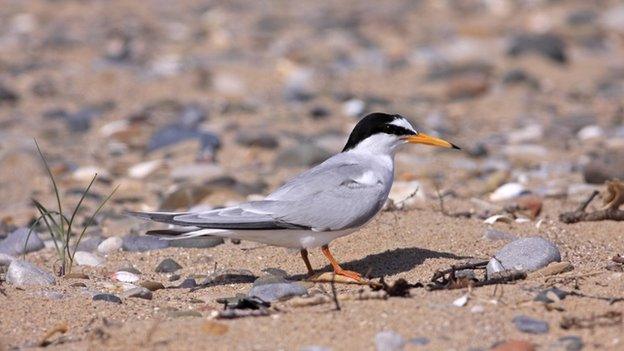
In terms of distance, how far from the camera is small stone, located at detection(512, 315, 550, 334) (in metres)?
3.66

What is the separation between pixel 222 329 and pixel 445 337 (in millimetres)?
774

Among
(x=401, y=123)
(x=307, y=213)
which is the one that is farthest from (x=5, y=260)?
(x=401, y=123)

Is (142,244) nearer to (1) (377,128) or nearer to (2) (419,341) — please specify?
(1) (377,128)

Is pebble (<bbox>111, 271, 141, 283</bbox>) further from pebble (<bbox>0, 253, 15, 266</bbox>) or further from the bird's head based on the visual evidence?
the bird's head

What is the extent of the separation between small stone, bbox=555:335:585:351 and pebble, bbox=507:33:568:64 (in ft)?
29.0

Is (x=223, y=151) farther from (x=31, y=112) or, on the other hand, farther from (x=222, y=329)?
(x=222, y=329)

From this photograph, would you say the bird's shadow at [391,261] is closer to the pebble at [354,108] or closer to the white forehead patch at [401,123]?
the white forehead patch at [401,123]

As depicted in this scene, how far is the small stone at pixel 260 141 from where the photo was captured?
853 cm

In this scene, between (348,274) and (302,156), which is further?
(302,156)

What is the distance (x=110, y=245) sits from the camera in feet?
18.3

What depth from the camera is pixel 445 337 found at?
142 inches

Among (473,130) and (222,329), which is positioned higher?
(473,130)

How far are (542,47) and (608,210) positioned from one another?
23.2 ft

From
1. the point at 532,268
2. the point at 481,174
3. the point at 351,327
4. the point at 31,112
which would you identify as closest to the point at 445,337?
the point at 351,327
